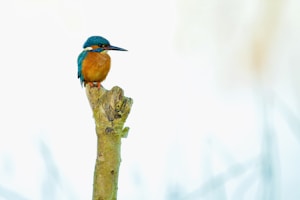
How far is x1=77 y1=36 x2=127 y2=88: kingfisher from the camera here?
207 centimetres

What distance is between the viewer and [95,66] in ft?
6.91

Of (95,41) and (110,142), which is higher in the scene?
(95,41)

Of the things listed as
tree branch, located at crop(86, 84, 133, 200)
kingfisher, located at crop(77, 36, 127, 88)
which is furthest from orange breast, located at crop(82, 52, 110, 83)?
tree branch, located at crop(86, 84, 133, 200)

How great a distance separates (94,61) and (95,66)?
0.02 m

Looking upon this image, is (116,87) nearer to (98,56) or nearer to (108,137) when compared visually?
(108,137)

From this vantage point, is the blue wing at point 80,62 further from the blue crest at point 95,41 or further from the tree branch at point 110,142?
the tree branch at point 110,142

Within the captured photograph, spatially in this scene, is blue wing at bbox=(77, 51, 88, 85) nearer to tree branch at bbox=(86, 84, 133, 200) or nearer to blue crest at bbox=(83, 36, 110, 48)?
blue crest at bbox=(83, 36, 110, 48)

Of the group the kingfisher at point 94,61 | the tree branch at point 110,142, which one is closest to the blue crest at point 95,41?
the kingfisher at point 94,61

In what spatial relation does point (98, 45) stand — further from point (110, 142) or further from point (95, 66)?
point (110, 142)

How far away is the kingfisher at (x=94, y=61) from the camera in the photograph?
2066 mm

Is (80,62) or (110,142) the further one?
(80,62)

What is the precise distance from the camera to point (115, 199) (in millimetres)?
1398

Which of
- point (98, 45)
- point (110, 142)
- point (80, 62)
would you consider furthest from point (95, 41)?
point (110, 142)

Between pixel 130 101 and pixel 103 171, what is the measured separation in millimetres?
227
